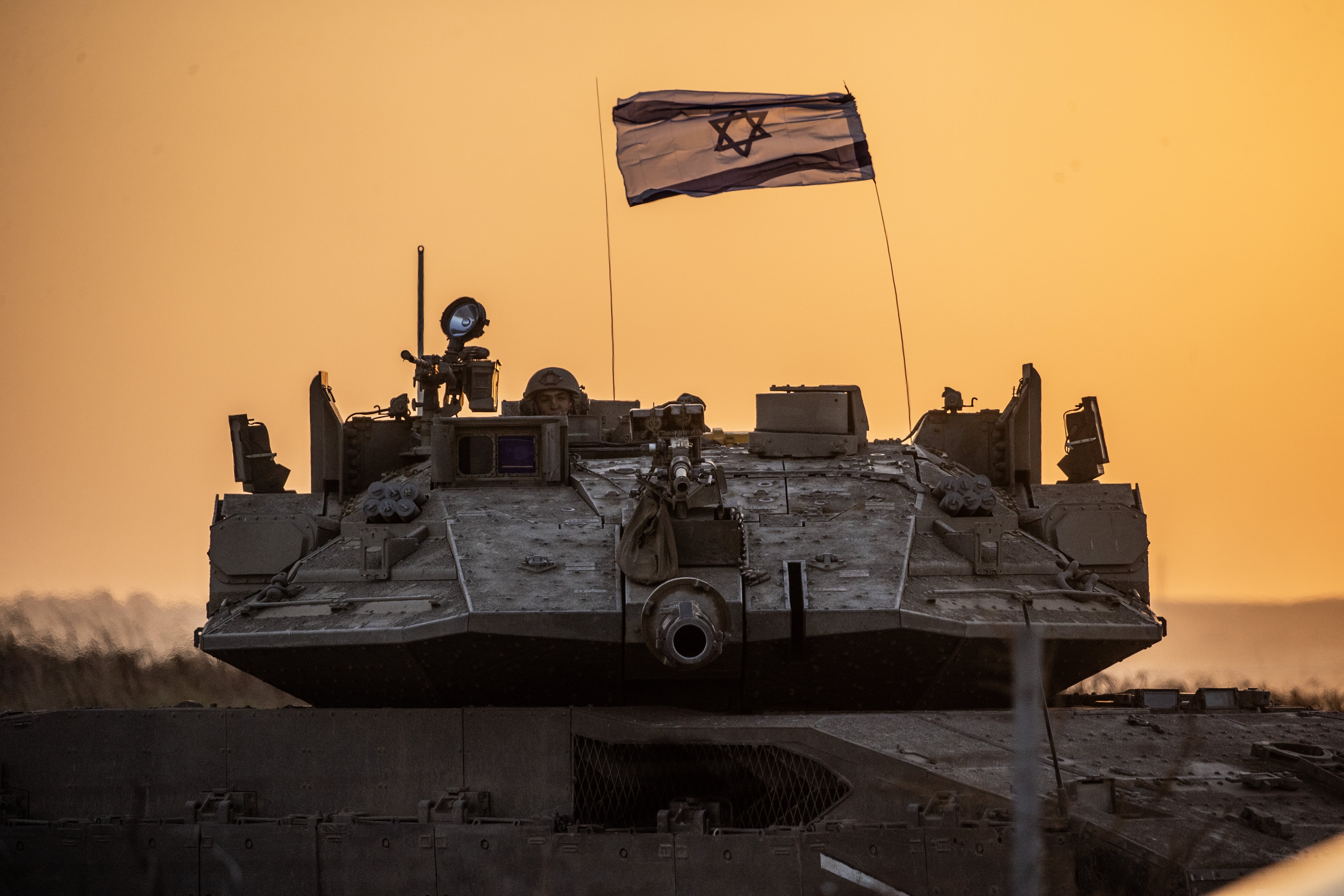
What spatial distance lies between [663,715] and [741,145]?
29.4 ft

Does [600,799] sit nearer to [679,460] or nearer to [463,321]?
[679,460]

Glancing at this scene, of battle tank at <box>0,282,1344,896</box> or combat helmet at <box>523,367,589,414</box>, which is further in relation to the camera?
combat helmet at <box>523,367,589,414</box>

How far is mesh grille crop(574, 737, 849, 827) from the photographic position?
30.7 feet

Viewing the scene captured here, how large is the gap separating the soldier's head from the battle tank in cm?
261

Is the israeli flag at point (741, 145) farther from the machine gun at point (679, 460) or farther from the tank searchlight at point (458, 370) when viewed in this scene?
the machine gun at point (679, 460)

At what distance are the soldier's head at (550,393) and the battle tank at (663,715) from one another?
2.61 m

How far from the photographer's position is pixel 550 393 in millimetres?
15617

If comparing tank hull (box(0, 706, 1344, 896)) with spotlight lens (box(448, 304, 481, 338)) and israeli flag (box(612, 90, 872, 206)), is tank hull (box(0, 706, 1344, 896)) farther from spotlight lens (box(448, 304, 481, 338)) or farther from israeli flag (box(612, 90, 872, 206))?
israeli flag (box(612, 90, 872, 206))

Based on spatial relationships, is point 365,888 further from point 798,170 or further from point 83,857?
point 798,170

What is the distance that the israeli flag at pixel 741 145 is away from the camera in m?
16.9

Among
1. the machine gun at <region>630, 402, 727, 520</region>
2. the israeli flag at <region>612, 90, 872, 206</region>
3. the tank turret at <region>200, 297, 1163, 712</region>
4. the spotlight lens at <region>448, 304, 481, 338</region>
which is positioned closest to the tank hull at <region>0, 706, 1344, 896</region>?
the tank turret at <region>200, 297, 1163, 712</region>

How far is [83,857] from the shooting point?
9.47m

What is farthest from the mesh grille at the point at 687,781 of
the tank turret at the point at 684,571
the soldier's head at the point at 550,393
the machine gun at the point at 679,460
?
the soldier's head at the point at 550,393

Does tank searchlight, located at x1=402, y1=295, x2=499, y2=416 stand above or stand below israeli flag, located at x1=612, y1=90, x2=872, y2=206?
below
